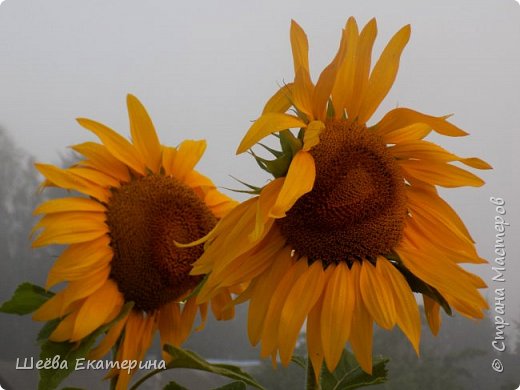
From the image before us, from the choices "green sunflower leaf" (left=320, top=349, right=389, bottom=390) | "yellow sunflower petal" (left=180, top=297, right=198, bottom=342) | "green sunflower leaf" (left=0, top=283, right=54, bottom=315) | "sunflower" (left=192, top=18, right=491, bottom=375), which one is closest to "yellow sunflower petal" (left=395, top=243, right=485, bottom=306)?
"sunflower" (left=192, top=18, right=491, bottom=375)

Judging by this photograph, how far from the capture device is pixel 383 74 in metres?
0.53

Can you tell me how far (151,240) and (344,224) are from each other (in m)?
0.18

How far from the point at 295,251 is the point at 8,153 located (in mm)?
388

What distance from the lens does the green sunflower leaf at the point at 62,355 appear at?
57cm

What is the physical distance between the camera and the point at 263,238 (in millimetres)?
507

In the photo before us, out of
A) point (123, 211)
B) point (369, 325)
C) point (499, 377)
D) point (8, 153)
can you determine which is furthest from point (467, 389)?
point (8, 153)

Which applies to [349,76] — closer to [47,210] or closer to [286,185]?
[286,185]

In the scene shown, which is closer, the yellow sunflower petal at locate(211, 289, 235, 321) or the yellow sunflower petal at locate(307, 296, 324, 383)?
the yellow sunflower petal at locate(307, 296, 324, 383)

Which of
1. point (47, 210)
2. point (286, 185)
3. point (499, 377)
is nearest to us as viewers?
point (286, 185)

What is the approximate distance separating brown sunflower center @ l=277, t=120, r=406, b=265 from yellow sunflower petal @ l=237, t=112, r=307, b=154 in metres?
0.04

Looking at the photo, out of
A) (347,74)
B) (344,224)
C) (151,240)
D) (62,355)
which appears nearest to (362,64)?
(347,74)

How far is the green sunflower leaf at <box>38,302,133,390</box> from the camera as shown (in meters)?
0.57

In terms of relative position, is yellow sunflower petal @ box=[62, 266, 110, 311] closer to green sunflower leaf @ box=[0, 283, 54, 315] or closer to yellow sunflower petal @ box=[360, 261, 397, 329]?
green sunflower leaf @ box=[0, 283, 54, 315]

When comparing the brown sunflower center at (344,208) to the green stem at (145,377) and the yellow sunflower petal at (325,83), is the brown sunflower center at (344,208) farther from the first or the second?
the green stem at (145,377)
